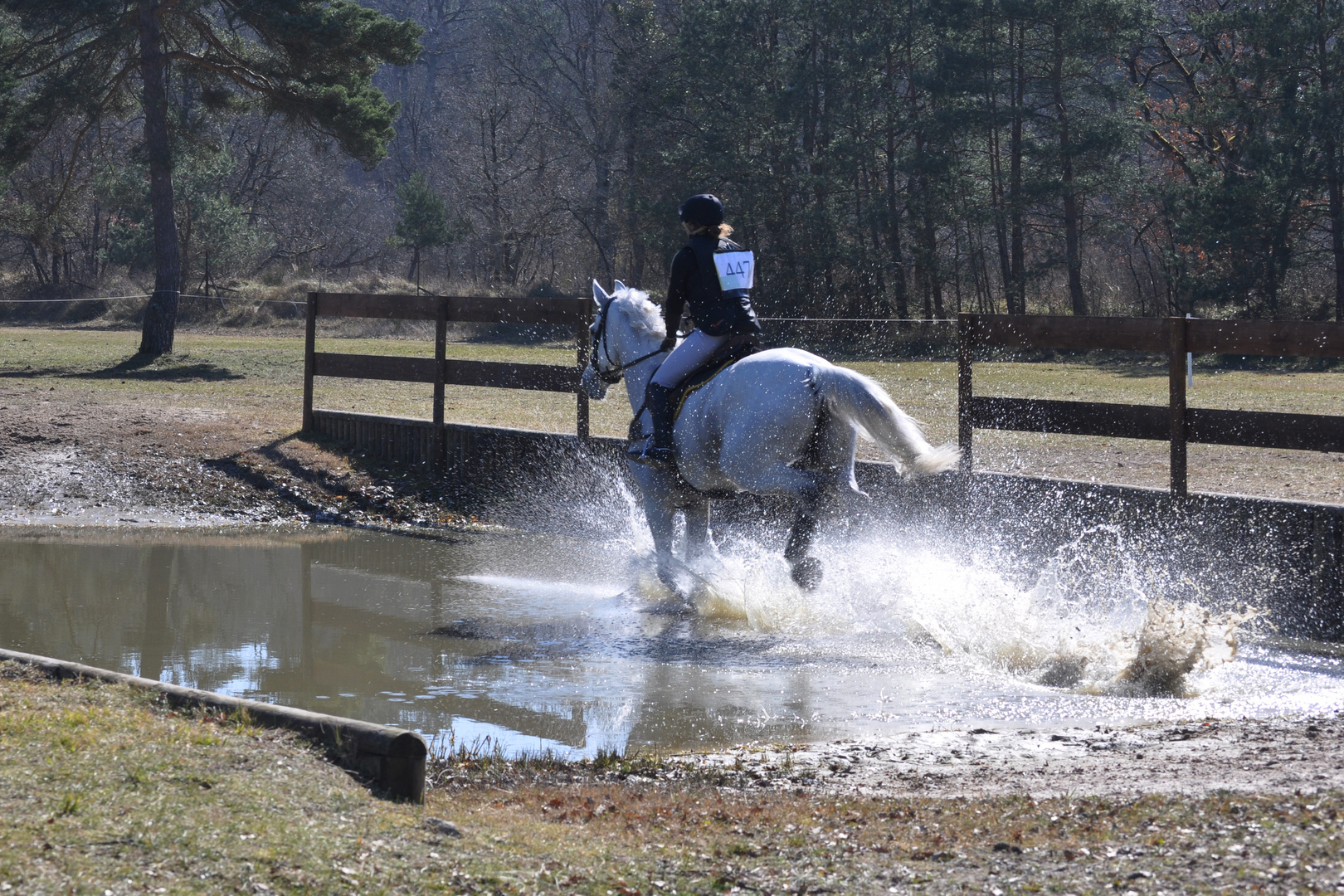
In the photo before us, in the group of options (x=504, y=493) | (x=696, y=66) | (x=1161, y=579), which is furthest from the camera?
(x=696, y=66)

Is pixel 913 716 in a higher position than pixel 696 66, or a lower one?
lower

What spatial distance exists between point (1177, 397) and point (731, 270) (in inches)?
123

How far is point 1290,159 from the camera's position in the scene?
2792cm

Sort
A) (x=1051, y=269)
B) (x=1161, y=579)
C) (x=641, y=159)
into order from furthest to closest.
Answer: (x=641, y=159) → (x=1051, y=269) → (x=1161, y=579)

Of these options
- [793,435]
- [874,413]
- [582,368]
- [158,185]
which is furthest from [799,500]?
[158,185]

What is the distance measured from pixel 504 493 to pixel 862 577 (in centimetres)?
498

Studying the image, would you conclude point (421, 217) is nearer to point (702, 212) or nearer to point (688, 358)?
point (702, 212)

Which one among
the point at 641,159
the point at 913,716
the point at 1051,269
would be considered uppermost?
the point at 641,159

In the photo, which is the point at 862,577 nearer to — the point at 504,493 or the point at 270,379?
the point at 504,493

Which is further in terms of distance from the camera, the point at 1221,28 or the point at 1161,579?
the point at 1221,28

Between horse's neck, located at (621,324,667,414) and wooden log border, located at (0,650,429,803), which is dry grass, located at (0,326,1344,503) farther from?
wooden log border, located at (0,650,429,803)

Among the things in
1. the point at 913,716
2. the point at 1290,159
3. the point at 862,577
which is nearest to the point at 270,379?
the point at 862,577

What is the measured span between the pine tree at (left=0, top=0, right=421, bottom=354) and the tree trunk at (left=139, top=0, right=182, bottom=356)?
22 mm

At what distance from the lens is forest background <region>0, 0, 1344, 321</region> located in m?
28.6
